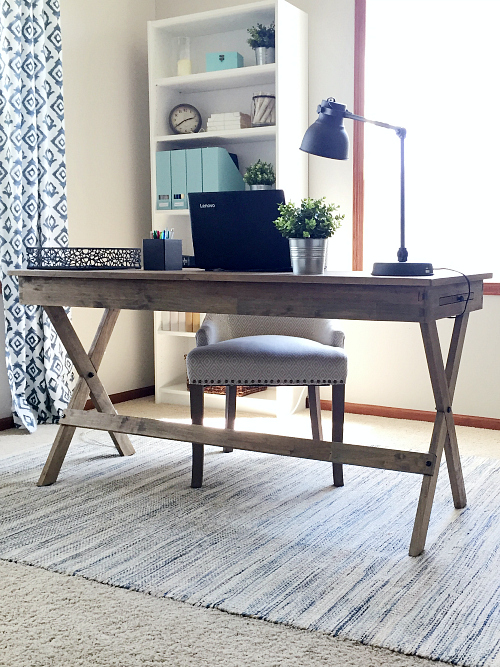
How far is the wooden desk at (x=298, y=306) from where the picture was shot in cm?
195

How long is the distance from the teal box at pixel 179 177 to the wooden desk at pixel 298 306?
1.50 metres

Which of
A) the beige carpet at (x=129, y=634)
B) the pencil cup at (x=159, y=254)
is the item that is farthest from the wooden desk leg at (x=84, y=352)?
the beige carpet at (x=129, y=634)

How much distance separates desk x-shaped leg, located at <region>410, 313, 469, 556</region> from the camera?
2.01m

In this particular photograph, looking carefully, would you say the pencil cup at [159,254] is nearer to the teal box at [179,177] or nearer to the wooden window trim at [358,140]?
the teal box at [179,177]

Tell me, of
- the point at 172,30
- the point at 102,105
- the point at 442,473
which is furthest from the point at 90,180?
the point at 442,473

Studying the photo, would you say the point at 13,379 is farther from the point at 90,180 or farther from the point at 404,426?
the point at 404,426

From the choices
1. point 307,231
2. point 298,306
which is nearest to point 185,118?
point 307,231

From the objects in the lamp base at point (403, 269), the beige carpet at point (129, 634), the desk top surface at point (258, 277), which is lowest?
the beige carpet at point (129, 634)

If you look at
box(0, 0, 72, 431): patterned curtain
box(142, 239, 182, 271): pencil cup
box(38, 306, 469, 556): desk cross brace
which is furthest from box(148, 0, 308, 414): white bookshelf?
box(142, 239, 182, 271): pencil cup

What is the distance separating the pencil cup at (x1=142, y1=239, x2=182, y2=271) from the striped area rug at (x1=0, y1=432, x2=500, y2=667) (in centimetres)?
78

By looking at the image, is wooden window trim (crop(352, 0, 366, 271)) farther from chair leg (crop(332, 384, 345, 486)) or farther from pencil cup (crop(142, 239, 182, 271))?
pencil cup (crop(142, 239, 182, 271))

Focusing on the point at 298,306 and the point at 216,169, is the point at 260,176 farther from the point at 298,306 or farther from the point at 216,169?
the point at 298,306

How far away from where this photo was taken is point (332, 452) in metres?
2.13

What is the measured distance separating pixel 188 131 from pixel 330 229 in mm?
2185
